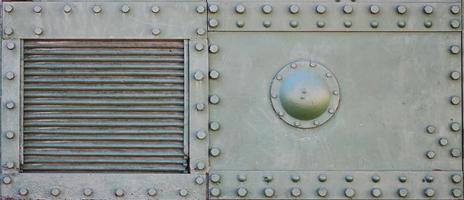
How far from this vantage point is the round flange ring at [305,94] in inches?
110

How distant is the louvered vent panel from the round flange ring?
45 cm

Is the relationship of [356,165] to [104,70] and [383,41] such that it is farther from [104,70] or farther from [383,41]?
[104,70]

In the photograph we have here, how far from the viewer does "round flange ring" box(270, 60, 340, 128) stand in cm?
279

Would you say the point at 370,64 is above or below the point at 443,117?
above

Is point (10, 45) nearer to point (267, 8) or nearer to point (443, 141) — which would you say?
point (267, 8)

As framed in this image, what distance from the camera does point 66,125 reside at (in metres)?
2.87

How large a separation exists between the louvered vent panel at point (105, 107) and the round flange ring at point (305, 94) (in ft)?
1.48

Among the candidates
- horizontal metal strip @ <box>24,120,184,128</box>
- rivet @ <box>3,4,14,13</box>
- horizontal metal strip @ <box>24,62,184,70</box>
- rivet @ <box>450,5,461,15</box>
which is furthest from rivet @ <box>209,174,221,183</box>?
rivet @ <box>450,5,461,15</box>

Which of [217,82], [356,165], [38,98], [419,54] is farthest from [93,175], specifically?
[419,54]

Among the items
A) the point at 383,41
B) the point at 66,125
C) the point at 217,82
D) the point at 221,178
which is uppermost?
the point at 383,41

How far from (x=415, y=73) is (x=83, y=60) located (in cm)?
154

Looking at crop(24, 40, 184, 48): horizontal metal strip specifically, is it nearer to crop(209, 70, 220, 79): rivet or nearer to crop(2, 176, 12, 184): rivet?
crop(209, 70, 220, 79): rivet

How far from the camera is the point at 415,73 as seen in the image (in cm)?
285

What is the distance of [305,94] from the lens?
9.16 ft
